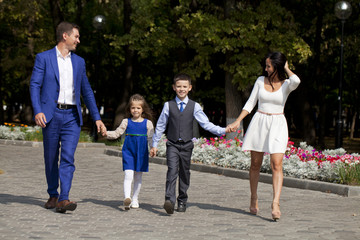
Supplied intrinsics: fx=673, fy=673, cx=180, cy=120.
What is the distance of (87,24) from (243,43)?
2090 cm

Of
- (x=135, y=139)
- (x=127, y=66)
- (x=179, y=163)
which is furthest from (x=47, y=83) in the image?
(x=127, y=66)

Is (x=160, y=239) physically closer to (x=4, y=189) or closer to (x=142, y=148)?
(x=142, y=148)

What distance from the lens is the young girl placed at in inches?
332

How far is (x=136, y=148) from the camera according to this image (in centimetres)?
848

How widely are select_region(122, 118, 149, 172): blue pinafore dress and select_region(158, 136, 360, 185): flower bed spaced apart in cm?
407

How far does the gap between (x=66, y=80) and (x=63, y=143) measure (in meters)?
0.74

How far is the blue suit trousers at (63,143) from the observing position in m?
7.84

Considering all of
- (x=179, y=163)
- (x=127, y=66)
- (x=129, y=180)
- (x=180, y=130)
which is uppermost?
(x=127, y=66)

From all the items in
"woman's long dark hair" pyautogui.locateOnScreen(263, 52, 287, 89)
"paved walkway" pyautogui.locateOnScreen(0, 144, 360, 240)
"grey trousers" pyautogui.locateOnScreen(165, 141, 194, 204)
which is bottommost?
"paved walkway" pyautogui.locateOnScreen(0, 144, 360, 240)

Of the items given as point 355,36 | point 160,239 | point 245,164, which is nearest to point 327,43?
point 355,36

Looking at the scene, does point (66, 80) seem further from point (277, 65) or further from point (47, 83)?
point (277, 65)

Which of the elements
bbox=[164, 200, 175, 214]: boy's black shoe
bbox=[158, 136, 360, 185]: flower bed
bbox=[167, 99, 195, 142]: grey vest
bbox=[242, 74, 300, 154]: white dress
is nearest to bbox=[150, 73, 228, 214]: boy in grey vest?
bbox=[167, 99, 195, 142]: grey vest

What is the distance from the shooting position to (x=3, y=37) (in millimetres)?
42125

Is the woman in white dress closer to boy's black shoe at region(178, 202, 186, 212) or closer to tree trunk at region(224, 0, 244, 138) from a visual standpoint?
boy's black shoe at region(178, 202, 186, 212)
